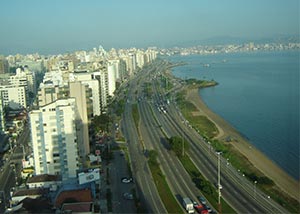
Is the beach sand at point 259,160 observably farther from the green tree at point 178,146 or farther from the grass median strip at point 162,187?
the grass median strip at point 162,187

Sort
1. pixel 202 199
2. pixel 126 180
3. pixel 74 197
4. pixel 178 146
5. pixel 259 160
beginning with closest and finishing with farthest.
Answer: pixel 74 197, pixel 202 199, pixel 126 180, pixel 178 146, pixel 259 160

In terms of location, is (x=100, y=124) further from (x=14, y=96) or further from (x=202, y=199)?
(x=14, y=96)

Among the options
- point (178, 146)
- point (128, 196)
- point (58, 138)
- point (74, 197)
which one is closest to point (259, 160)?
point (178, 146)

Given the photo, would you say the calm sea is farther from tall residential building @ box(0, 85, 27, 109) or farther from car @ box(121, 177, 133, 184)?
tall residential building @ box(0, 85, 27, 109)

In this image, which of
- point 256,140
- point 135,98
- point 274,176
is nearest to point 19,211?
point 274,176

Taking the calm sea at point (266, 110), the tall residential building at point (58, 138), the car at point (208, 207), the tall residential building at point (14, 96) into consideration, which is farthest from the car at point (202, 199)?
the tall residential building at point (14, 96)
